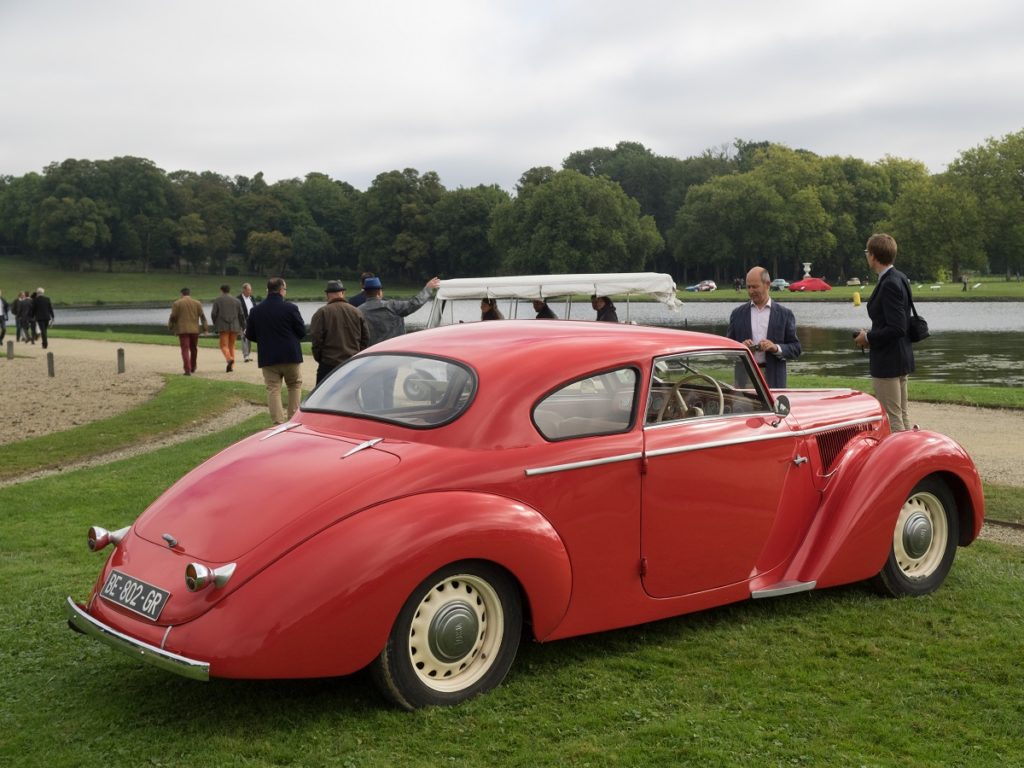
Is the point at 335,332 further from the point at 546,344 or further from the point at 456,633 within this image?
the point at 456,633

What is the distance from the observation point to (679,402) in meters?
5.88

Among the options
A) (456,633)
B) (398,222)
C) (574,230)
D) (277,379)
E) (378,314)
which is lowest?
(456,633)

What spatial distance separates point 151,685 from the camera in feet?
16.7

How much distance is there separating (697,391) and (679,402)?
0.30 metres

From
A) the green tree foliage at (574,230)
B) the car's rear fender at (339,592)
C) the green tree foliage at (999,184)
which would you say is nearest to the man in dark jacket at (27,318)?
the car's rear fender at (339,592)

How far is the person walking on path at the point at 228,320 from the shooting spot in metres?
24.3

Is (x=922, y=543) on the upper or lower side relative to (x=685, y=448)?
lower

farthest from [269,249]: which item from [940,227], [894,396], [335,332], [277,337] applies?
[894,396]

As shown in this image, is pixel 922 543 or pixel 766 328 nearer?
pixel 922 543

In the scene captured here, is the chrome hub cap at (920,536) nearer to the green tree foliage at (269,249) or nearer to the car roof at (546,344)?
the car roof at (546,344)

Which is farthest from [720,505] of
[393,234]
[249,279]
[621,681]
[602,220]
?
[249,279]

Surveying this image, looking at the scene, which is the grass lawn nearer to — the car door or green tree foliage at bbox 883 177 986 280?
the car door

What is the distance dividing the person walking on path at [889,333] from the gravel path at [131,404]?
4.85 ft

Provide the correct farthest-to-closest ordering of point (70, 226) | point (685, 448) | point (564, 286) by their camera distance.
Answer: point (70, 226), point (564, 286), point (685, 448)
